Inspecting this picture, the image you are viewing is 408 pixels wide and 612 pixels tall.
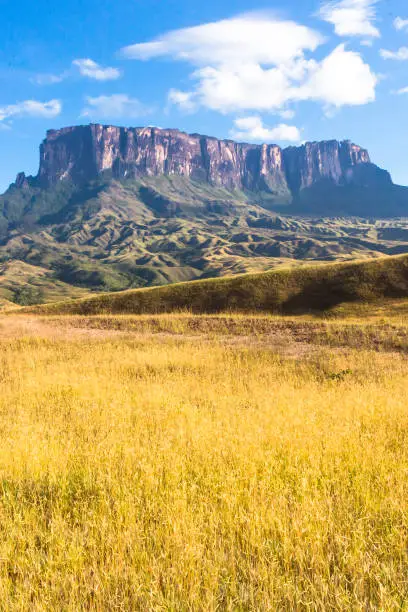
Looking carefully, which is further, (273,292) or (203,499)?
(273,292)

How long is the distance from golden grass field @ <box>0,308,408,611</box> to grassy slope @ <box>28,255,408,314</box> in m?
23.6

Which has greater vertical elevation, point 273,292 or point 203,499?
point 273,292

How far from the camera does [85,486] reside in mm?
4844

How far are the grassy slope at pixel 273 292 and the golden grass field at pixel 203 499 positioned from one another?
23588mm

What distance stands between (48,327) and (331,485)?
26423mm

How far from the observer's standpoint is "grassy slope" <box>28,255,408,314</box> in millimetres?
33506

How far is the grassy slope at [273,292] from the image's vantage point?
110ft

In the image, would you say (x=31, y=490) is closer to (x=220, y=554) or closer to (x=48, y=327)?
(x=220, y=554)

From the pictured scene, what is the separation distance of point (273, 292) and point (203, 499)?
1265 inches

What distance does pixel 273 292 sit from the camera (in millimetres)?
35781

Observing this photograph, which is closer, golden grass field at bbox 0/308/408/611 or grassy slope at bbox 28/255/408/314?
golden grass field at bbox 0/308/408/611

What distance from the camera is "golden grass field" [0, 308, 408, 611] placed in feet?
10.2

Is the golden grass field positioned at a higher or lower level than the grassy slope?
lower

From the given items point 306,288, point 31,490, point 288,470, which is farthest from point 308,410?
point 306,288
